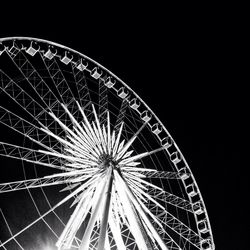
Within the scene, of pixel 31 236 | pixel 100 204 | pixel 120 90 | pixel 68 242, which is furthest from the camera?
pixel 120 90

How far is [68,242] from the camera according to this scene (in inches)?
492

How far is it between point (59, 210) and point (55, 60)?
305 inches

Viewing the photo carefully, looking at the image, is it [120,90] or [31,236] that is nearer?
[31,236]

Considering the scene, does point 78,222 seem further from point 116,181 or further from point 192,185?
point 192,185

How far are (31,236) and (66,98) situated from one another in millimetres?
6887

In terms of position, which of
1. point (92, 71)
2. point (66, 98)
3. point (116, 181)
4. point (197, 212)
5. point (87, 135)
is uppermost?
point (92, 71)

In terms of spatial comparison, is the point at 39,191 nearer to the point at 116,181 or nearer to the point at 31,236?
the point at 31,236

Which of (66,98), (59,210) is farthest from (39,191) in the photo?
(66,98)

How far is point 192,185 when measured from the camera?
18859mm

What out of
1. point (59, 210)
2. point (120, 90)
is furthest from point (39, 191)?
point (120, 90)

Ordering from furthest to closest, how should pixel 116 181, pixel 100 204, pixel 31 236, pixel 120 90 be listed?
pixel 120 90 < pixel 31 236 < pixel 116 181 < pixel 100 204

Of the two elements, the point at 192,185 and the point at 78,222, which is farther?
the point at 192,185

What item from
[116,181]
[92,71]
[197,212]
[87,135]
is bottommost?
[197,212]

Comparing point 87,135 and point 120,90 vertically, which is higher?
point 120,90
